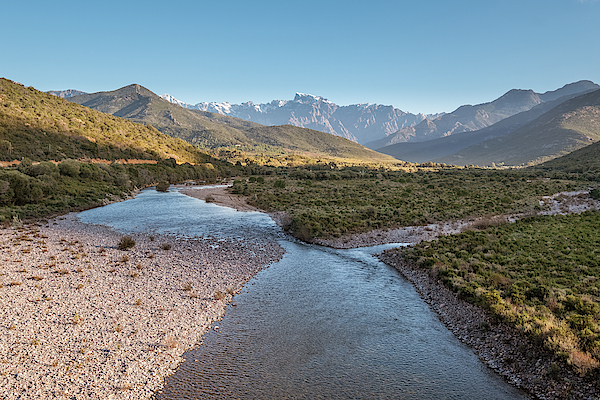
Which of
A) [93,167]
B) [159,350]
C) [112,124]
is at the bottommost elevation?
[159,350]

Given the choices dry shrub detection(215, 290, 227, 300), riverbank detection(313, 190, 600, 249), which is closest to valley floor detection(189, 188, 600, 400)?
riverbank detection(313, 190, 600, 249)

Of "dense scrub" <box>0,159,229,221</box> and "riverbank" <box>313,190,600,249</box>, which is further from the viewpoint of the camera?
"dense scrub" <box>0,159,229,221</box>

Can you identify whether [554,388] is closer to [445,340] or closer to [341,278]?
[445,340]

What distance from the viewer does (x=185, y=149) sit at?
156000 mm

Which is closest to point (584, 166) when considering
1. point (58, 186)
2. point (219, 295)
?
point (219, 295)

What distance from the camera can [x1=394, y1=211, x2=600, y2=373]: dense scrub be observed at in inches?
506

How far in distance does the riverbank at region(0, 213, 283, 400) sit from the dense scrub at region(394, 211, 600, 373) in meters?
14.3

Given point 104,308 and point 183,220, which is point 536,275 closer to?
point 104,308

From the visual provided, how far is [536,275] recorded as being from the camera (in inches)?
768

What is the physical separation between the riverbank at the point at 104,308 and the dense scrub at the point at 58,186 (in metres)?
14.3

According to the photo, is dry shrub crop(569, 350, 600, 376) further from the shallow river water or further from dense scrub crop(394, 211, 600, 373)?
the shallow river water

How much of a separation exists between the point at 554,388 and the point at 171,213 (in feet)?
153

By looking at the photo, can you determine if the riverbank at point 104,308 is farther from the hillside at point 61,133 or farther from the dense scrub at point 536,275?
the hillside at point 61,133

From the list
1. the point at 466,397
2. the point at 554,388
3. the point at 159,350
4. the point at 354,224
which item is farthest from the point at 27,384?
the point at 354,224
